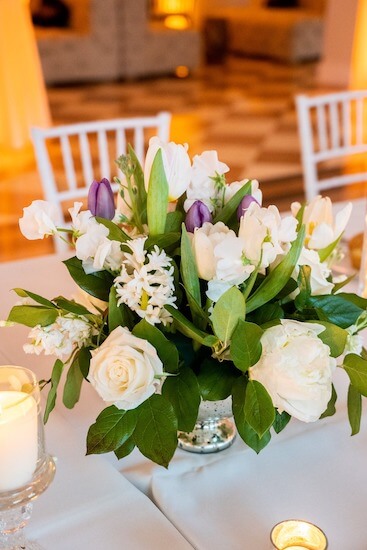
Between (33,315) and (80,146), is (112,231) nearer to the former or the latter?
(33,315)

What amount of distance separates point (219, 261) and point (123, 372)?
0.51ft

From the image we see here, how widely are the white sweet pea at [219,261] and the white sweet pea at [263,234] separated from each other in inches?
0.5

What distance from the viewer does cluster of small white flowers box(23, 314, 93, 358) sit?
0.92 metres

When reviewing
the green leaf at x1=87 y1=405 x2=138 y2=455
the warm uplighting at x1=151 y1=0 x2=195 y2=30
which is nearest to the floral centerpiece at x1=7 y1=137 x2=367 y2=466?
the green leaf at x1=87 y1=405 x2=138 y2=455

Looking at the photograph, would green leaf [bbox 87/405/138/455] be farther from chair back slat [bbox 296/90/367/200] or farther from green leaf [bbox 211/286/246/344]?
chair back slat [bbox 296/90/367/200]

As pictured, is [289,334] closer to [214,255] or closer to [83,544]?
[214,255]

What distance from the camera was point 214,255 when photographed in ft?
2.79

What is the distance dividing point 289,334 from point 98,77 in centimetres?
667

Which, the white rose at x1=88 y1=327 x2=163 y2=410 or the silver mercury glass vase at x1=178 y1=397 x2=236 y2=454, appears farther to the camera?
the silver mercury glass vase at x1=178 y1=397 x2=236 y2=454

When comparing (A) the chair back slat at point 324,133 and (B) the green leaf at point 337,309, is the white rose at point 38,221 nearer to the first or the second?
(B) the green leaf at point 337,309

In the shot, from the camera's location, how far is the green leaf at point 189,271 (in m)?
0.86

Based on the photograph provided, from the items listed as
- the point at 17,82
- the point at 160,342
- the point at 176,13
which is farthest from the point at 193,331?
the point at 176,13

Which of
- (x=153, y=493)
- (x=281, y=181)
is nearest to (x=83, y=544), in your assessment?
(x=153, y=493)

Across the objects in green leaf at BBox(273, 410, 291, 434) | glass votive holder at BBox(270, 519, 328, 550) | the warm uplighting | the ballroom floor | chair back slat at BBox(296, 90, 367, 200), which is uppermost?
green leaf at BBox(273, 410, 291, 434)
